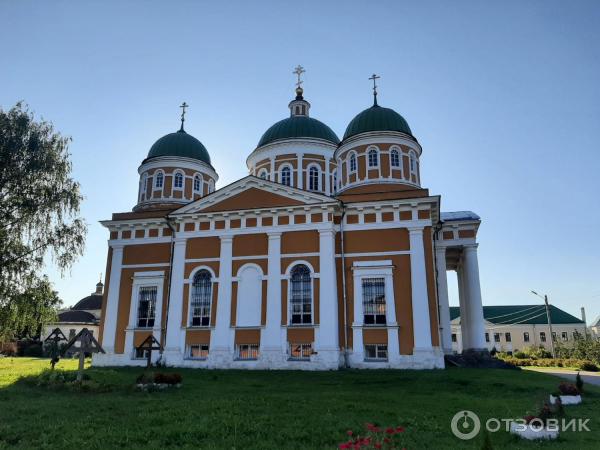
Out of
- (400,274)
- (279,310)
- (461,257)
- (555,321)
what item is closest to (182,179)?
(279,310)

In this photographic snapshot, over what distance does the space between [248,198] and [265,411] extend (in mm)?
14555

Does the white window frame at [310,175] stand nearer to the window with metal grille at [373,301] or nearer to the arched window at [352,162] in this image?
the arched window at [352,162]

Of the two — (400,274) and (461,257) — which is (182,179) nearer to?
(400,274)

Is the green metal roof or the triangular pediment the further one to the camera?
the green metal roof

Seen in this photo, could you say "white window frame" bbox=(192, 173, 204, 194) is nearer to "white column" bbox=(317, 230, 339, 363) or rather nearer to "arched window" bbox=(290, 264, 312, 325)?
"arched window" bbox=(290, 264, 312, 325)

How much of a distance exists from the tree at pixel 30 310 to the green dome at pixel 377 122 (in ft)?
57.3

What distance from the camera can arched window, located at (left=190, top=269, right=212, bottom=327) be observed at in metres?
23.2

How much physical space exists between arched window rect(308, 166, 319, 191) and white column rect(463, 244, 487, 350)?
966 cm

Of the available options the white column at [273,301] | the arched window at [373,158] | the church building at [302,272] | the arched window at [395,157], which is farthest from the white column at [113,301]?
the arched window at [395,157]

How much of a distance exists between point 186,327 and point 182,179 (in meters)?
10.6

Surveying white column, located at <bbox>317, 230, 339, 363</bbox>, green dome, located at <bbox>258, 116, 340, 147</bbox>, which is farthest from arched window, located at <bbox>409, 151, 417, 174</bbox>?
white column, located at <bbox>317, 230, 339, 363</bbox>

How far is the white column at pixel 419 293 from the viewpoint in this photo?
2058cm

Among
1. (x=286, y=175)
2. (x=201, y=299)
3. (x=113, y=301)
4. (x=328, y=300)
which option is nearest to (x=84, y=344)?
(x=201, y=299)

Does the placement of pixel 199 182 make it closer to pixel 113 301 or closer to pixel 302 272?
pixel 113 301
